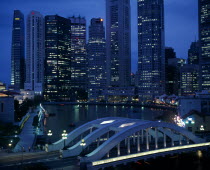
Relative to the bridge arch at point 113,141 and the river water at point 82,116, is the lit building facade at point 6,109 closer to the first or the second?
the river water at point 82,116

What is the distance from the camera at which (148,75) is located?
18138 centimetres

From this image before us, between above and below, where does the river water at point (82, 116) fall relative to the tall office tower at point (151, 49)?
below

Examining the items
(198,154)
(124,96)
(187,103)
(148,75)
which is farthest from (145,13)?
(198,154)

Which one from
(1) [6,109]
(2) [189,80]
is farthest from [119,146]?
(2) [189,80]

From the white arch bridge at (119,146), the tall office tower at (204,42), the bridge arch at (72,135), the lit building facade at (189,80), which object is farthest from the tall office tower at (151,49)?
the white arch bridge at (119,146)

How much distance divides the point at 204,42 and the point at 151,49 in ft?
132

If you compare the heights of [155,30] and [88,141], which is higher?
[155,30]

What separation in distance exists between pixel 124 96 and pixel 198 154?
156 meters

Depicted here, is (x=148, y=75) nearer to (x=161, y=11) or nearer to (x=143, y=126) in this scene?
(x=161, y=11)

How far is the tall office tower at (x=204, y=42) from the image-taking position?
14250cm

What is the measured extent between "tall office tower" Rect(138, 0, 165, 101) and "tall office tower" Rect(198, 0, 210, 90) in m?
35.0

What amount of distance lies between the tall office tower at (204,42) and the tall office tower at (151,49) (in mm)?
35012

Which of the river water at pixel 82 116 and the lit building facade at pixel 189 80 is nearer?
the river water at pixel 82 116

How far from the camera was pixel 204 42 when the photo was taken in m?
145
